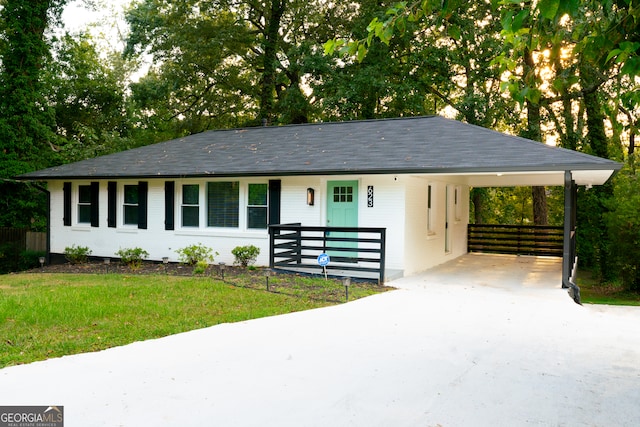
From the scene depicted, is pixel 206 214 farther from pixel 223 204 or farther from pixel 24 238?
pixel 24 238

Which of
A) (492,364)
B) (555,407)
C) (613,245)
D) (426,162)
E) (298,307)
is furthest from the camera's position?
(613,245)

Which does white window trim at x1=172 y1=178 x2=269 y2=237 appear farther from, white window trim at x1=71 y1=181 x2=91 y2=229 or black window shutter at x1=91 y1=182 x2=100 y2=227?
white window trim at x1=71 y1=181 x2=91 y2=229

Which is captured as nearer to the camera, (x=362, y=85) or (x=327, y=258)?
(x=327, y=258)

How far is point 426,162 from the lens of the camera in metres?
10.6

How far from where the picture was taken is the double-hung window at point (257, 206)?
42.9ft

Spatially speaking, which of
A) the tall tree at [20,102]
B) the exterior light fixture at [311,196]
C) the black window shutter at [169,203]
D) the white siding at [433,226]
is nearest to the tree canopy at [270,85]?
the tall tree at [20,102]

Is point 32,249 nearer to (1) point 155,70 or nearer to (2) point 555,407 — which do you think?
(1) point 155,70

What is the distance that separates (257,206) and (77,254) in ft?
18.7

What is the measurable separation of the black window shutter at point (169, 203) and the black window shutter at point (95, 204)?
8.09 ft

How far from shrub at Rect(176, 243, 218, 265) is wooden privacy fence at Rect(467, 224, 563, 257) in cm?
932

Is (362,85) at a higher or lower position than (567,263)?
higher

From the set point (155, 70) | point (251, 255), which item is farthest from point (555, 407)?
point (155, 70)

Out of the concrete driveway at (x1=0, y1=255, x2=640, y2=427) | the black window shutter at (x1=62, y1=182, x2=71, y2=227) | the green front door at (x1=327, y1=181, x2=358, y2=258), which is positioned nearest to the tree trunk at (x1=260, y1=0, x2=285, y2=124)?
the black window shutter at (x1=62, y1=182, x2=71, y2=227)

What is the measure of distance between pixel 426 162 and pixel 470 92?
31.6 ft
